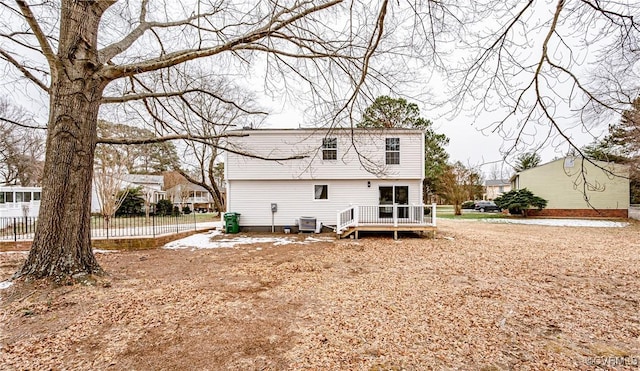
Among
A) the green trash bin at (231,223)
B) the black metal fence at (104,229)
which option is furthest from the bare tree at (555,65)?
the green trash bin at (231,223)

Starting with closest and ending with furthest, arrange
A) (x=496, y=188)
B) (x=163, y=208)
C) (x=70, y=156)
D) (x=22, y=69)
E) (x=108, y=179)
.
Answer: (x=70, y=156) → (x=22, y=69) → (x=108, y=179) → (x=163, y=208) → (x=496, y=188)

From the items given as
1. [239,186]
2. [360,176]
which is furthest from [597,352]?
[239,186]

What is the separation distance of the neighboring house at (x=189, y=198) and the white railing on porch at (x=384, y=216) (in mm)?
21467

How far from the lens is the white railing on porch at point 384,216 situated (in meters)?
10.9

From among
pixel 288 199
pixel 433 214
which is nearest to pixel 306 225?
pixel 288 199

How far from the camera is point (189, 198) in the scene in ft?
130

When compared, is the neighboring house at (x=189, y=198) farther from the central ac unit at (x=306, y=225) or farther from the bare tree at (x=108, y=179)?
the central ac unit at (x=306, y=225)

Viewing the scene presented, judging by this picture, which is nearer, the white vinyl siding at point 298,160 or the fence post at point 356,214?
the fence post at point 356,214

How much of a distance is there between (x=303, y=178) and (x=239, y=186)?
117 inches

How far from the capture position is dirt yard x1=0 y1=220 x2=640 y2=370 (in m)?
2.70

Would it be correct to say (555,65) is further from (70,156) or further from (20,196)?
(20,196)

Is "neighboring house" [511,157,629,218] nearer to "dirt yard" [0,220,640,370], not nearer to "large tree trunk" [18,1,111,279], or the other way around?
"dirt yard" [0,220,640,370]

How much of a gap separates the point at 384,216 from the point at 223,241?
22.3 feet

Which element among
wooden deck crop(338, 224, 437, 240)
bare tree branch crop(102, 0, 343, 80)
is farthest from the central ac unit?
bare tree branch crop(102, 0, 343, 80)
